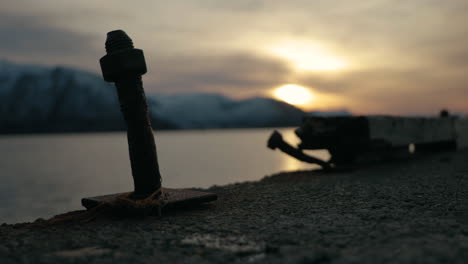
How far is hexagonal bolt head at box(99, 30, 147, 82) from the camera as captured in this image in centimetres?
427

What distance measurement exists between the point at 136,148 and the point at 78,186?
17.5 m

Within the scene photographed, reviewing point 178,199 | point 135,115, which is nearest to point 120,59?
point 135,115

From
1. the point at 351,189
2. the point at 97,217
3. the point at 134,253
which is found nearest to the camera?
Result: the point at 134,253

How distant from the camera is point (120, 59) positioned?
14.0 ft

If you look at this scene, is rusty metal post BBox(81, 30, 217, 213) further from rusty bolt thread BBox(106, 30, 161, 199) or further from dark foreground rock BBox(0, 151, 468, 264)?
dark foreground rock BBox(0, 151, 468, 264)

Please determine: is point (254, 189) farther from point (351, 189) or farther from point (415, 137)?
point (415, 137)

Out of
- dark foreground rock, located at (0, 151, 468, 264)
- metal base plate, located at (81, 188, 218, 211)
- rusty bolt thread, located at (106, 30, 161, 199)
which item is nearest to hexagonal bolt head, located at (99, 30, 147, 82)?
rusty bolt thread, located at (106, 30, 161, 199)

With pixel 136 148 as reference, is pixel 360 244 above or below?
below

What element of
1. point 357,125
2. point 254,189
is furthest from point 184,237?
point 357,125

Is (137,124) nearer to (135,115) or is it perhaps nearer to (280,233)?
(135,115)

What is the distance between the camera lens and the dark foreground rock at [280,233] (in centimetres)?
266

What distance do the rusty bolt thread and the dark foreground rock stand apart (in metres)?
0.53

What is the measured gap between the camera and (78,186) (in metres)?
20.2

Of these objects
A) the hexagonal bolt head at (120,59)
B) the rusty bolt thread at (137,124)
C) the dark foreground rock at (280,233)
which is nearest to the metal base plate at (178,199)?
the dark foreground rock at (280,233)
